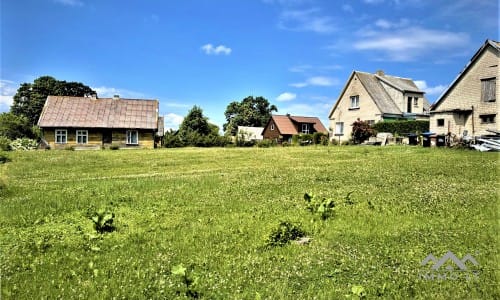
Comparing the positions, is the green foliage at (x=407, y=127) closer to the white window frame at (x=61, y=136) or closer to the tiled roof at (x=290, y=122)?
the tiled roof at (x=290, y=122)

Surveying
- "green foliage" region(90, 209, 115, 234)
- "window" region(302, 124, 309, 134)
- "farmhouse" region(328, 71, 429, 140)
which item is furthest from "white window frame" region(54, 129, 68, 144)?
"window" region(302, 124, 309, 134)

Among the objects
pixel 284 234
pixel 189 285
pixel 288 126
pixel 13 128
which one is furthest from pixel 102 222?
pixel 13 128

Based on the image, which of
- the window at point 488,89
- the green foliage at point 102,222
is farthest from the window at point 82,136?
the window at point 488,89

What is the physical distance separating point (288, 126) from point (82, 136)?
41930mm

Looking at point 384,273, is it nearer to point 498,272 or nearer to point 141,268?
point 498,272

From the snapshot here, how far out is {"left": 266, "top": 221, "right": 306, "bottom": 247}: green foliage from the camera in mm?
7047

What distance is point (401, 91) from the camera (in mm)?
46531

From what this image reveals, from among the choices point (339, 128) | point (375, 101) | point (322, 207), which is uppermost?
point (375, 101)

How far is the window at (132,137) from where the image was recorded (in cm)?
4709

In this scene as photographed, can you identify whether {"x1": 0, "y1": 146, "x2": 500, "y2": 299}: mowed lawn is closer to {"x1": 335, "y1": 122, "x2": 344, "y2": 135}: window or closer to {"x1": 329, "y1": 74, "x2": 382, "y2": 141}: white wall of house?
{"x1": 329, "y1": 74, "x2": 382, "y2": 141}: white wall of house

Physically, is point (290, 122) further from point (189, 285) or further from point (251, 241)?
point (189, 285)

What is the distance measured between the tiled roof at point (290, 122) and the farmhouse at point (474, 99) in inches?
1517

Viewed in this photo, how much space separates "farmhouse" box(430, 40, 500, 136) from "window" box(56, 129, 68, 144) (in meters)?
44.6

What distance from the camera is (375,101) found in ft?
149
